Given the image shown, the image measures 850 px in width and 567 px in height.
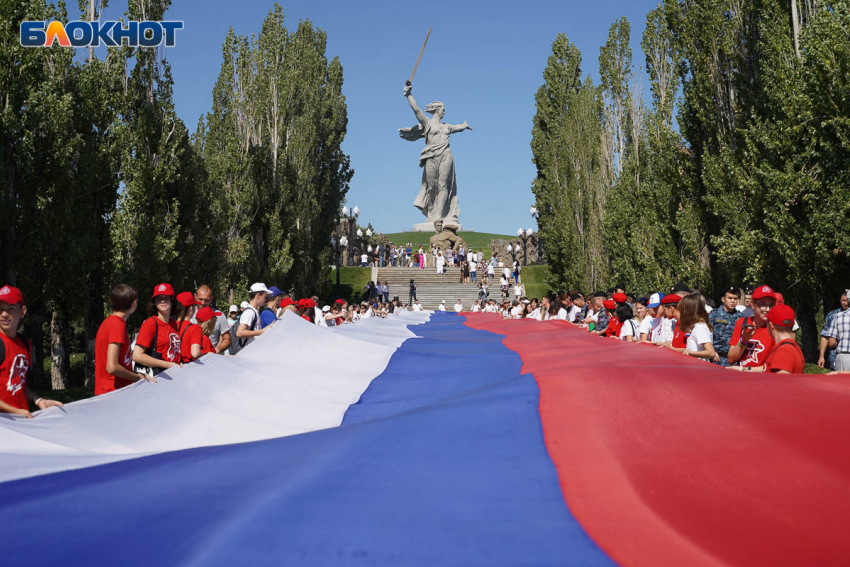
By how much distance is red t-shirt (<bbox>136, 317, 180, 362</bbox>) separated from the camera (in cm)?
604

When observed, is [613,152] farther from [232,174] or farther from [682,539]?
[682,539]


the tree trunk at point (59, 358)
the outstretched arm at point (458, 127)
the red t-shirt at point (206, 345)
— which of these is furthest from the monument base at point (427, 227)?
the red t-shirt at point (206, 345)

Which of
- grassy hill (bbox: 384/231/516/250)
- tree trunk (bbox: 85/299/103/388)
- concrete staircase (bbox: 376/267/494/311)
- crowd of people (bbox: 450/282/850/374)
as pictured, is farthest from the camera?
grassy hill (bbox: 384/231/516/250)

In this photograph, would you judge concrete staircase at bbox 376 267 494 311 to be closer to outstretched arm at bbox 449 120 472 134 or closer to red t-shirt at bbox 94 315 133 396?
outstretched arm at bbox 449 120 472 134

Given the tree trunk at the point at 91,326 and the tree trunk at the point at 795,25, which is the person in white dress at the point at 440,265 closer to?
the tree trunk at the point at 91,326

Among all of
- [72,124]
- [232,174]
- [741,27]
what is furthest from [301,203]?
[741,27]

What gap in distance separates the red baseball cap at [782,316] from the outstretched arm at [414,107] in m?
49.2

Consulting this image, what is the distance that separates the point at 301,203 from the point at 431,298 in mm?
11510

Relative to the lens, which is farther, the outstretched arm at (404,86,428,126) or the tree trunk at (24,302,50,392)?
the outstretched arm at (404,86,428,126)

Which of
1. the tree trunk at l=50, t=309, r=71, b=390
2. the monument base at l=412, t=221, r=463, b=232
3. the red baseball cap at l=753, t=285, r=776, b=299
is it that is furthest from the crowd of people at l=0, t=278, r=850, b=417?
the monument base at l=412, t=221, r=463, b=232

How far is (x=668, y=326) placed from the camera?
9.12 meters

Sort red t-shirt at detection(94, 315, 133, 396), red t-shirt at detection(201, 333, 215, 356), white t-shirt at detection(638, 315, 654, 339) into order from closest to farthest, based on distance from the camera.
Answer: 1. red t-shirt at detection(94, 315, 133, 396)
2. red t-shirt at detection(201, 333, 215, 356)
3. white t-shirt at detection(638, 315, 654, 339)

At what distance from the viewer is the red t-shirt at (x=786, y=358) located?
5.45m

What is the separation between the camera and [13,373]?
15.8 feet
